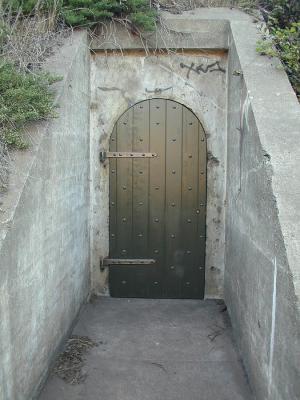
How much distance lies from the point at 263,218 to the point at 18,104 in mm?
1770

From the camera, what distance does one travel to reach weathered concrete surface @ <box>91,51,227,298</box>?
178 inches

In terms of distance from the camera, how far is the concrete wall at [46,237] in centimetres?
240

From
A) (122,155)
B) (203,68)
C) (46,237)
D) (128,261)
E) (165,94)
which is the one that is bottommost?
(128,261)

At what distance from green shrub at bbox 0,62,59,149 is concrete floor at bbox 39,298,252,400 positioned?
1.78 m

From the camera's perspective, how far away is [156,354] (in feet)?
11.8

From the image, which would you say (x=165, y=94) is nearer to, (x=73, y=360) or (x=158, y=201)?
(x=158, y=201)

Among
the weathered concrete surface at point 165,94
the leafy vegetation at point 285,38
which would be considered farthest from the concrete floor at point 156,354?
the leafy vegetation at point 285,38

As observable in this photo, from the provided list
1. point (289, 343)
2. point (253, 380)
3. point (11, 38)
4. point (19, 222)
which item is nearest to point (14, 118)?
point (19, 222)

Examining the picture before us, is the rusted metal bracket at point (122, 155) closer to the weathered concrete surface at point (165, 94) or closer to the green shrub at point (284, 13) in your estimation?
the weathered concrete surface at point (165, 94)

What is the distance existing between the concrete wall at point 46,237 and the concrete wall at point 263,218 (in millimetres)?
1432

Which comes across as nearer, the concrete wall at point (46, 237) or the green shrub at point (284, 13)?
the concrete wall at point (46, 237)

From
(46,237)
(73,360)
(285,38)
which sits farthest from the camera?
(285,38)

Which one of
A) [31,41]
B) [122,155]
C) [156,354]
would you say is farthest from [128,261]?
[31,41]

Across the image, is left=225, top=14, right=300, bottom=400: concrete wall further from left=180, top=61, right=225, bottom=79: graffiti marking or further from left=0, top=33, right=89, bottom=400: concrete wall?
left=0, top=33, right=89, bottom=400: concrete wall
